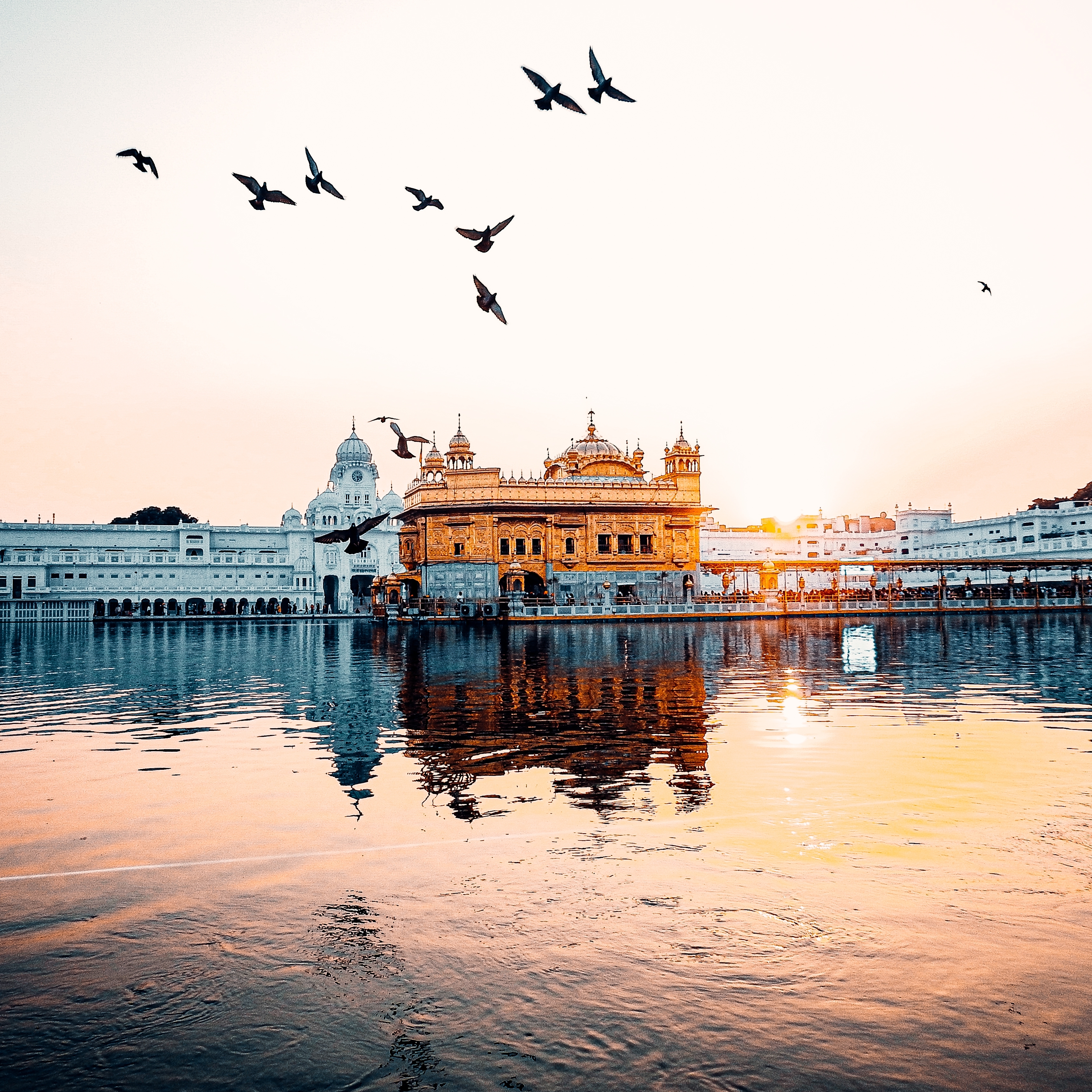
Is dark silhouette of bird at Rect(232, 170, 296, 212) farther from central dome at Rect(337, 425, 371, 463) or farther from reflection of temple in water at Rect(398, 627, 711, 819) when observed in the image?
central dome at Rect(337, 425, 371, 463)

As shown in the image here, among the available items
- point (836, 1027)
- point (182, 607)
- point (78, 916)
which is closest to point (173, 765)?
point (78, 916)

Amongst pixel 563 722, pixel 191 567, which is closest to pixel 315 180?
pixel 563 722

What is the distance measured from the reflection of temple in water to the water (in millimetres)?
116

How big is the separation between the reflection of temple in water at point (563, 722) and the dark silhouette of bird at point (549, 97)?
26.5ft

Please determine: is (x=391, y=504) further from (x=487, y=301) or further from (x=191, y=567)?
(x=487, y=301)

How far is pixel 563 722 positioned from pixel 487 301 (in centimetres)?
665

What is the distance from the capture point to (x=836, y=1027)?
15.6ft

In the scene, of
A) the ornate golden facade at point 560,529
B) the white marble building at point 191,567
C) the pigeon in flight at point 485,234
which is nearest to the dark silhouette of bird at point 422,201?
the pigeon in flight at point 485,234

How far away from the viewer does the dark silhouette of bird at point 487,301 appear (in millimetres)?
13461

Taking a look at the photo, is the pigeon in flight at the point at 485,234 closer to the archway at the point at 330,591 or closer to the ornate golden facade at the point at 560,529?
the ornate golden facade at the point at 560,529

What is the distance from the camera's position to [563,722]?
15.4 meters

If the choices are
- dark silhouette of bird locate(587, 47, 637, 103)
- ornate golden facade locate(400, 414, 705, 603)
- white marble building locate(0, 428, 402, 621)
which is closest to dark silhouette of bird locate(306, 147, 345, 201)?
dark silhouette of bird locate(587, 47, 637, 103)

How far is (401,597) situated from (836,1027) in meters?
65.5

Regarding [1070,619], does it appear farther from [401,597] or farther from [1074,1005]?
[1074,1005]
